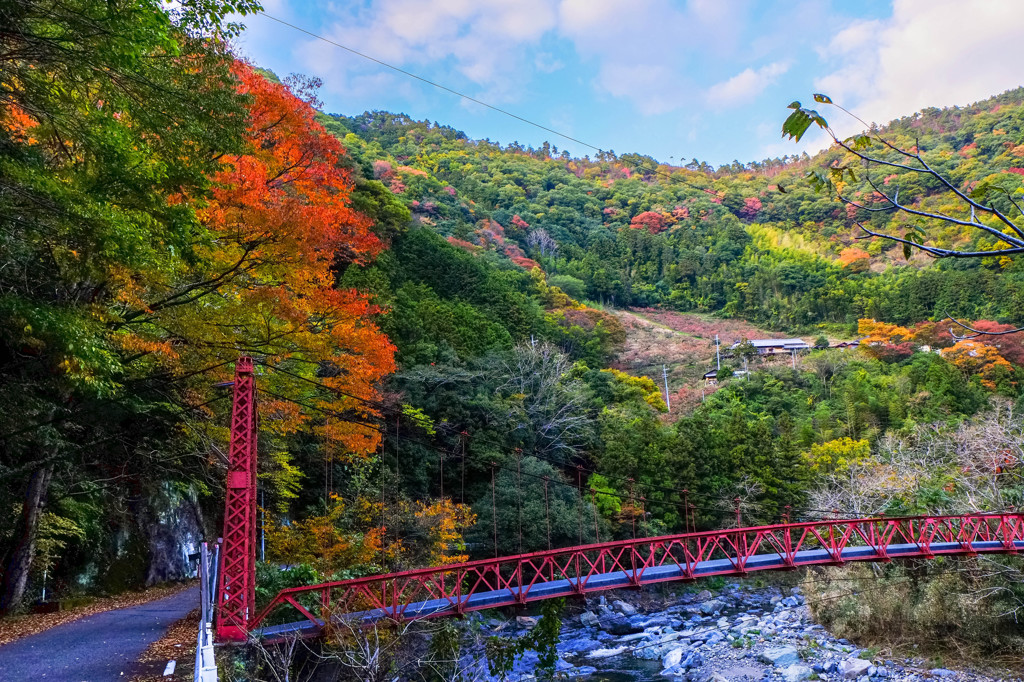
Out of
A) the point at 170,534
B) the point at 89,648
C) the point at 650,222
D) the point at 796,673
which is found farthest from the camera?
the point at 650,222

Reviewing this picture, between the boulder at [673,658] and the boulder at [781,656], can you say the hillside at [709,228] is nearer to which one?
the boulder at [673,658]

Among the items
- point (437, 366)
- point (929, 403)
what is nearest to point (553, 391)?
point (437, 366)

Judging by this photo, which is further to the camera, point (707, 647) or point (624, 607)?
point (624, 607)

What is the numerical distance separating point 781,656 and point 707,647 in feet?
5.13

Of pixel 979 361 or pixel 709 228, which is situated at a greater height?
pixel 709 228

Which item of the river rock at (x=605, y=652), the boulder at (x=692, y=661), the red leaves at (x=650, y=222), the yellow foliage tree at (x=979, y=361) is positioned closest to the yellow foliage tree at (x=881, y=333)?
the yellow foliage tree at (x=979, y=361)

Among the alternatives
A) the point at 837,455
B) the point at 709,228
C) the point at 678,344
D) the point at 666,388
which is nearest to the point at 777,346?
the point at 678,344

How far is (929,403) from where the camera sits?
77.8ft

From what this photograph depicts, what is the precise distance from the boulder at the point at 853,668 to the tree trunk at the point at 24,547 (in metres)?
13.4

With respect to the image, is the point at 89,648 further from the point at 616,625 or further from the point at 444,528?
the point at 616,625

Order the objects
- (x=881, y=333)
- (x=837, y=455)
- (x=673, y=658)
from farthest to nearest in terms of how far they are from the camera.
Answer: (x=881, y=333) → (x=837, y=455) → (x=673, y=658)

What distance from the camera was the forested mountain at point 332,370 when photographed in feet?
19.6

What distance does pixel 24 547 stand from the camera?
27.9 ft

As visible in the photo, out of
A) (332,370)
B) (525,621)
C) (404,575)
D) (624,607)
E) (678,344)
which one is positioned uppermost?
(678,344)
